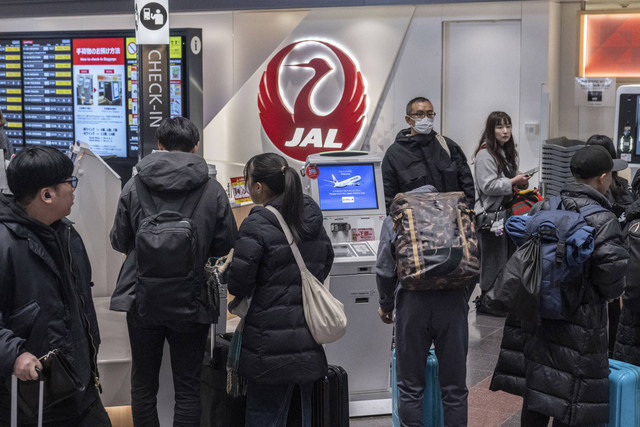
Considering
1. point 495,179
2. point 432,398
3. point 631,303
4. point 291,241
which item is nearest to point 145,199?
point 291,241

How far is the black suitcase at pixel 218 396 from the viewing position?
4.41 meters

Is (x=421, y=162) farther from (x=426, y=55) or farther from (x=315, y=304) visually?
(x=426, y=55)

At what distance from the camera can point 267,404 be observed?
13.3ft

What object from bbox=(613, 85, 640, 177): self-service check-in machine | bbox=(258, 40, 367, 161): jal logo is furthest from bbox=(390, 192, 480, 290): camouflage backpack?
bbox=(258, 40, 367, 161): jal logo

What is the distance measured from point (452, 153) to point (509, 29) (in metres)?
3.12

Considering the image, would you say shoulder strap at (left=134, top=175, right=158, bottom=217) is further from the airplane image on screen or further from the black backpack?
the airplane image on screen

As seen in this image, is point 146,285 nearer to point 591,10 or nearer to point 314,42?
point 314,42

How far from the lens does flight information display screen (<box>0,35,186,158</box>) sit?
984 cm

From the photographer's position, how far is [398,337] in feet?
13.5

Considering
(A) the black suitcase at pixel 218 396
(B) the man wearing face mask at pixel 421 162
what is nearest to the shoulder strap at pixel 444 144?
(B) the man wearing face mask at pixel 421 162

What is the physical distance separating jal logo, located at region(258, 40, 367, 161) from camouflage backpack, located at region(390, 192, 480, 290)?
5.08 m

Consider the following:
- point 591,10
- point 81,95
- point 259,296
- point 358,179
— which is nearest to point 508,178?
point 358,179

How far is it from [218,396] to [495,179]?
336 cm

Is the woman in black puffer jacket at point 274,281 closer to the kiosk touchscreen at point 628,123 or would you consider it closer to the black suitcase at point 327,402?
the black suitcase at point 327,402
